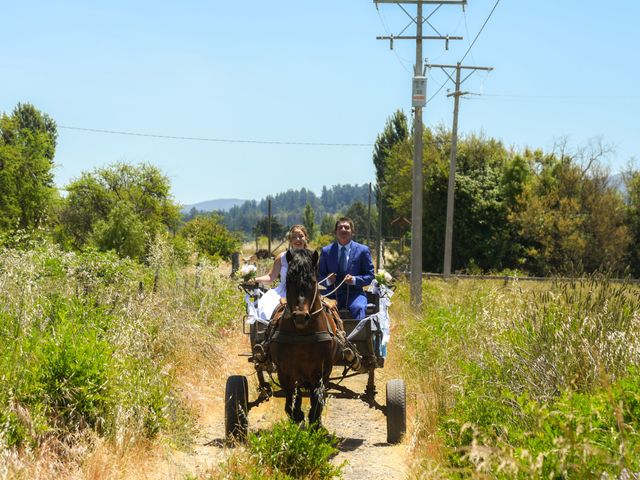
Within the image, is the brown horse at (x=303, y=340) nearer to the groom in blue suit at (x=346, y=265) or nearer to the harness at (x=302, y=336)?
the harness at (x=302, y=336)

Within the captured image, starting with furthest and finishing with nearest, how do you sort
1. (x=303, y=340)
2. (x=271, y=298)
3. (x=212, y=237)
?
1. (x=212, y=237)
2. (x=271, y=298)
3. (x=303, y=340)

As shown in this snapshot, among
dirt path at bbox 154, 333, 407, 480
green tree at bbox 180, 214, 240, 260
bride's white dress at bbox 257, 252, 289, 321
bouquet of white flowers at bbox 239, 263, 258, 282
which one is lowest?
dirt path at bbox 154, 333, 407, 480

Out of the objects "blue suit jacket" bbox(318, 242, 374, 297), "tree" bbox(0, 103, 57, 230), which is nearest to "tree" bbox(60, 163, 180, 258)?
"tree" bbox(0, 103, 57, 230)

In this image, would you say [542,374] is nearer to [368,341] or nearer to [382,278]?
Result: [368,341]

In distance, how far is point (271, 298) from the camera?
8.82 metres

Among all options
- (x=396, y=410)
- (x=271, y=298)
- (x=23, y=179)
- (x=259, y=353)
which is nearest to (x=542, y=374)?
(x=396, y=410)

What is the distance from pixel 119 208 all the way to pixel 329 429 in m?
30.0

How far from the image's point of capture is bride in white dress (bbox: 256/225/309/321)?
846cm

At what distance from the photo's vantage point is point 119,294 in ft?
32.6

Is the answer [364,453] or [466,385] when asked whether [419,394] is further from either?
[466,385]

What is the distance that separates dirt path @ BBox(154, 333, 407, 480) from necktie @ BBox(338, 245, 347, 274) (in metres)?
1.67

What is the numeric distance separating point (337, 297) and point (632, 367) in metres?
4.00

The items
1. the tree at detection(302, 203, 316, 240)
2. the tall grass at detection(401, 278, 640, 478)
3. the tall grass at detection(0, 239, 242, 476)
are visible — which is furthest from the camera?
the tree at detection(302, 203, 316, 240)

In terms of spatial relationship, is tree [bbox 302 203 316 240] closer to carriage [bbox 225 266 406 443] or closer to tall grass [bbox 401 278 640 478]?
carriage [bbox 225 266 406 443]
